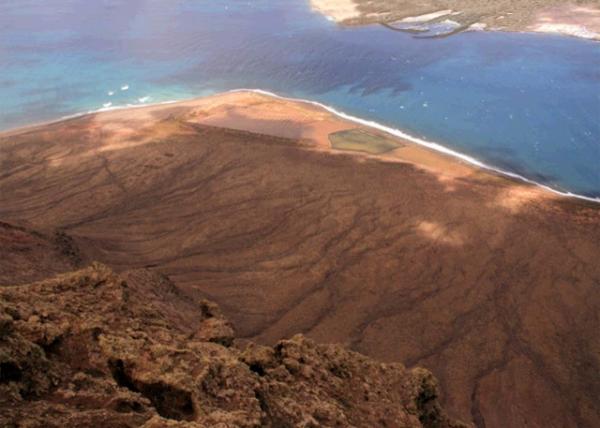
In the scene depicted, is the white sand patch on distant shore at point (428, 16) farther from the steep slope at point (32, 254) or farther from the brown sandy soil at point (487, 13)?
the steep slope at point (32, 254)

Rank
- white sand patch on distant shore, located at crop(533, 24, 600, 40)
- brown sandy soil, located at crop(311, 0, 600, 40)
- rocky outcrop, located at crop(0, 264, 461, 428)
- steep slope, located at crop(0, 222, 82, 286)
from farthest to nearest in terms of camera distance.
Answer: brown sandy soil, located at crop(311, 0, 600, 40) → white sand patch on distant shore, located at crop(533, 24, 600, 40) → steep slope, located at crop(0, 222, 82, 286) → rocky outcrop, located at crop(0, 264, 461, 428)

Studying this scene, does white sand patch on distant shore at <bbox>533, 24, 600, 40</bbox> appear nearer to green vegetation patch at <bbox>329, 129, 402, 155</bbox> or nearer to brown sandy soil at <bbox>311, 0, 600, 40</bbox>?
brown sandy soil at <bbox>311, 0, 600, 40</bbox>

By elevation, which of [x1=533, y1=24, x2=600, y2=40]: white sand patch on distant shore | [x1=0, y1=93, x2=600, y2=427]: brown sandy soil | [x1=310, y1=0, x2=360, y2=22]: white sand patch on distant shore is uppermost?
[x1=310, y1=0, x2=360, y2=22]: white sand patch on distant shore

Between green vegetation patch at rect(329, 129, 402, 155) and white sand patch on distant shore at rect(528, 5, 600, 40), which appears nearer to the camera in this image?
green vegetation patch at rect(329, 129, 402, 155)

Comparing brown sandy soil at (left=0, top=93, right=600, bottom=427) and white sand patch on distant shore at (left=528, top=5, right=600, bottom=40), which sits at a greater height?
white sand patch on distant shore at (left=528, top=5, right=600, bottom=40)

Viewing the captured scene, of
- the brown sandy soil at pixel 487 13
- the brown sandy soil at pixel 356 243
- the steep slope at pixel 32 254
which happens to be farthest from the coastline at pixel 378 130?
the brown sandy soil at pixel 487 13

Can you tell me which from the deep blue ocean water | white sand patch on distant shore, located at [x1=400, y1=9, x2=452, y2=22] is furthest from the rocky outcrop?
white sand patch on distant shore, located at [x1=400, y1=9, x2=452, y2=22]

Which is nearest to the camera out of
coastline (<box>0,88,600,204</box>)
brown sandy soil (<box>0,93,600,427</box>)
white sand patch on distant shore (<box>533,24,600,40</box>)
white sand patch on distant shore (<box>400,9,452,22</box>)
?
brown sandy soil (<box>0,93,600,427</box>)
